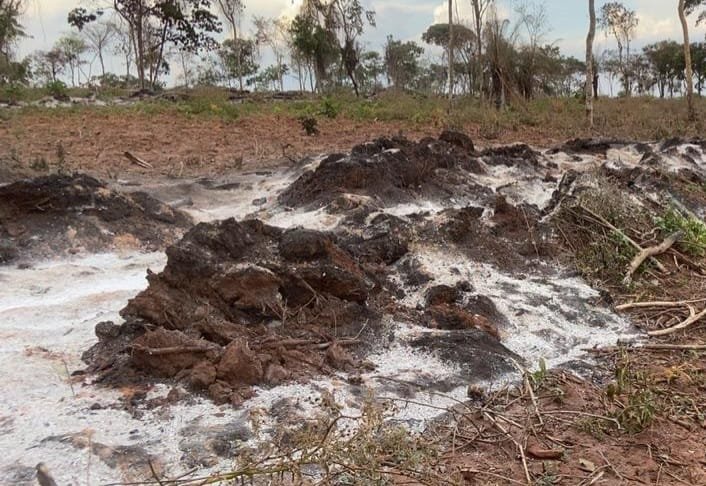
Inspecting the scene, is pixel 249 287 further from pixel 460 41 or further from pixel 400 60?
pixel 400 60

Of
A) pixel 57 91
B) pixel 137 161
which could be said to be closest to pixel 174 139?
pixel 137 161

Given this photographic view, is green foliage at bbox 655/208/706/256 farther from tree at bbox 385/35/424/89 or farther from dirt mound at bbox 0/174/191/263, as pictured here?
tree at bbox 385/35/424/89

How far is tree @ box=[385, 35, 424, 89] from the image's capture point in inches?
1118

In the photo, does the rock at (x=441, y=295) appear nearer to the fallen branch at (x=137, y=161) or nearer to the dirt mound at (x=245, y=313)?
the dirt mound at (x=245, y=313)

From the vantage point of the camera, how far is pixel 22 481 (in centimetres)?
193

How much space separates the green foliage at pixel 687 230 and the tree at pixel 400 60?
23653 millimetres

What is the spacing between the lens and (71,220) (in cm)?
445

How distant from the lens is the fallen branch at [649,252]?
4.05m

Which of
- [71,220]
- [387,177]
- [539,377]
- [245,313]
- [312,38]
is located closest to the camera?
[539,377]

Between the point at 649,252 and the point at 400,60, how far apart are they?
2604 centimetres

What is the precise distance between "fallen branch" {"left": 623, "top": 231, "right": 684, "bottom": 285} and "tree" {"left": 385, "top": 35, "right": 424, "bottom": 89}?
24003 millimetres

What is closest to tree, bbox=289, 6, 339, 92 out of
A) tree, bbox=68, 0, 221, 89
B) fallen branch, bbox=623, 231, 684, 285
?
tree, bbox=68, 0, 221, 89

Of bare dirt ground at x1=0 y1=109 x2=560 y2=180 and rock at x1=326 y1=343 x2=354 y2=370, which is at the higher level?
bare dirt ground at x1=0 y1=109 x2=560 y2=180

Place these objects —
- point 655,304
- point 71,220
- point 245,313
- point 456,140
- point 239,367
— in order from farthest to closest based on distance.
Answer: point 456,140
point 71,220
point 655,304
point 245,313
point 239,367
